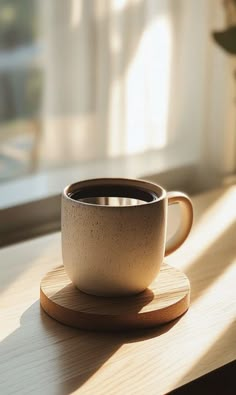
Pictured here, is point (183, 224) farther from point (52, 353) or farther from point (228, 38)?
point (228, 38)

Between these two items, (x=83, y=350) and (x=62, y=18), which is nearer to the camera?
(x=83, y=350)

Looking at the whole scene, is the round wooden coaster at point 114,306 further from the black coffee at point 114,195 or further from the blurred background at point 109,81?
the blurred background at point 109,81

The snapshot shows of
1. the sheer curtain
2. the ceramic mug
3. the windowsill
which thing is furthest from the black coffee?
the sheer curtain

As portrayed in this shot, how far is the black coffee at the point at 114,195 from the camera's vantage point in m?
0.81

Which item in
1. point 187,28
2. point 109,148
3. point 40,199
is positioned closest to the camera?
point 40,199

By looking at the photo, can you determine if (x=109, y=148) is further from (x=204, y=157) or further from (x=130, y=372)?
(x=130, y=372)

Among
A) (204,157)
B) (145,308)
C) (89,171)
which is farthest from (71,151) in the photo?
(145,308)

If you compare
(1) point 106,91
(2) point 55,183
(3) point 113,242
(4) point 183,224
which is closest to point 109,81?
(1) point 106,91

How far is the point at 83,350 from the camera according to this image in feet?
2.35

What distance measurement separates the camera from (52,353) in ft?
2.33

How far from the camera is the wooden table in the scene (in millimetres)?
661

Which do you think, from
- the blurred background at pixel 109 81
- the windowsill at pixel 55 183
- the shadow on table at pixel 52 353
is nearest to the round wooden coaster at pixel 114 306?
the shadow on table at pixel 52 353

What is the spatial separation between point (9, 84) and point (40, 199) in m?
0.22

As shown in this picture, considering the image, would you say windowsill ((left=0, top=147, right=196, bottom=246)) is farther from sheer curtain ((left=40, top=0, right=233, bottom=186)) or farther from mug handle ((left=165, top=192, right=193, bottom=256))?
mug handle ((left=165, top=192, right=193, bottom=256))
